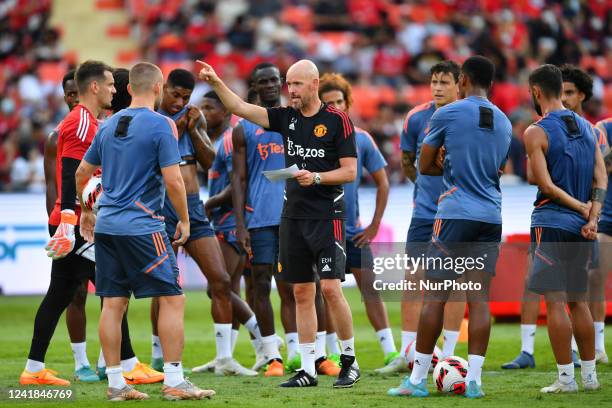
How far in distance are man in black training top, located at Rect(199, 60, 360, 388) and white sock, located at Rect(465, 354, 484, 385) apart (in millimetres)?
1046

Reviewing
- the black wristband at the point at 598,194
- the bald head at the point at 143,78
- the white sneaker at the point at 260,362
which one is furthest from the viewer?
the white sneaker at the point at 260,362

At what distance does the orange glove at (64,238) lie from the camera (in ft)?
28.9

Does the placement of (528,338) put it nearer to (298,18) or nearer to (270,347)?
(270,347)

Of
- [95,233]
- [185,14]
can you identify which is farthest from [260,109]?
[185,14]

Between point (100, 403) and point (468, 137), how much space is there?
3.38 meters

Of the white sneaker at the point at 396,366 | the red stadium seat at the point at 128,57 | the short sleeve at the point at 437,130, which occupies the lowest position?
the white sneaker at the point at 396,366

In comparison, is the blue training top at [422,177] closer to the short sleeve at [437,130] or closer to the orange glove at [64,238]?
the short sleeve at [437,130]

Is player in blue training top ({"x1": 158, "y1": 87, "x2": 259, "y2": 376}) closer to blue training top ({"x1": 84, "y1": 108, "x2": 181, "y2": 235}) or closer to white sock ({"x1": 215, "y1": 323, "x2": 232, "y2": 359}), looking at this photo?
white sock ({"x1": 215, "y1": 323, "x2": 232, "y2": 359})

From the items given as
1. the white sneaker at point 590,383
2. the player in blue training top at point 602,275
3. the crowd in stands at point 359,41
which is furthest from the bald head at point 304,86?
the crowd in stands at point 359,41

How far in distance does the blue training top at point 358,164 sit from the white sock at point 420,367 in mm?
2752

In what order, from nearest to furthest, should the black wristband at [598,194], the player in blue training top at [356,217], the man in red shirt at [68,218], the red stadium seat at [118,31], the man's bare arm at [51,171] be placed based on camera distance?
the black wristband at [598,194] → the man in red shirt at [68,218] → the man's bare arm at [51,171] → the player in blue training top at [356,217] → the red stadium seat at [118,31]

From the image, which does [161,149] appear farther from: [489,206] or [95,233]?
[489,206]

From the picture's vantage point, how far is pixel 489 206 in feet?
27.1

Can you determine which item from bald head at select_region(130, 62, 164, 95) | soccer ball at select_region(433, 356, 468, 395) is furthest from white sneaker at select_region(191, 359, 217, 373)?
bald head at select_region(130, 62, 164, 95)
